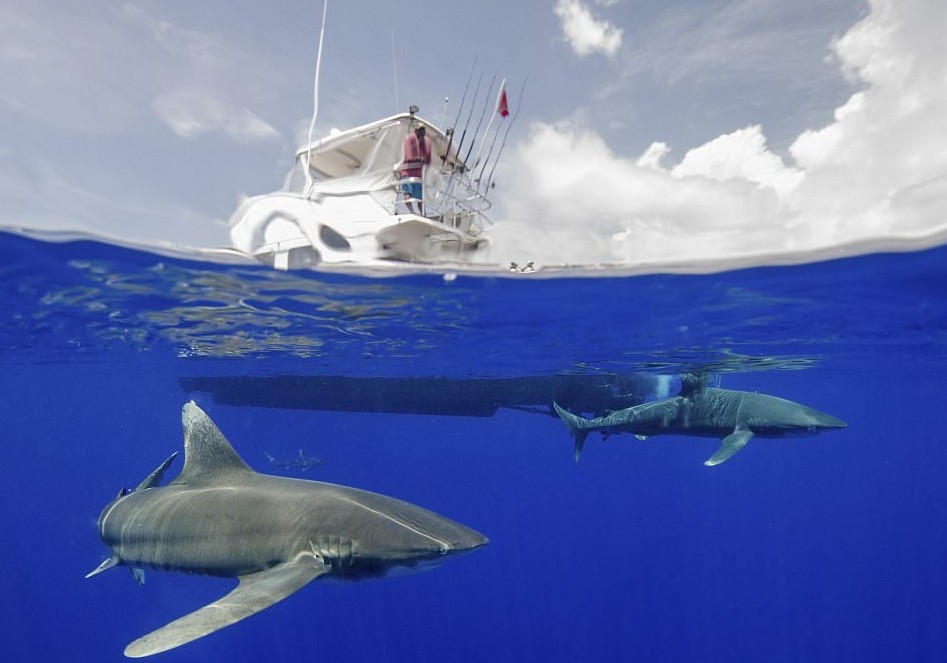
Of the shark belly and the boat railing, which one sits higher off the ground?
the boat railing

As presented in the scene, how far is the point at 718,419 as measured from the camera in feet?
35.0

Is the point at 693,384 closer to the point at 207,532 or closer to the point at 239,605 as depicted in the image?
the point at 207,532

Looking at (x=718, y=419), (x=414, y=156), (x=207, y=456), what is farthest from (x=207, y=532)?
(x=718, y=419)

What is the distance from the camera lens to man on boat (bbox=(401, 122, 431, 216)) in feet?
33.6

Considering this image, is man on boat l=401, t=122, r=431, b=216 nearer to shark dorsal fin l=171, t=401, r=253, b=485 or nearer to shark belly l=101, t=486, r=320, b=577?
shark dorsal fin l=171, t=401, r=253, b=485

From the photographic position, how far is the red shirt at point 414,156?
404 inches

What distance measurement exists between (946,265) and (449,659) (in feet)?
90.8

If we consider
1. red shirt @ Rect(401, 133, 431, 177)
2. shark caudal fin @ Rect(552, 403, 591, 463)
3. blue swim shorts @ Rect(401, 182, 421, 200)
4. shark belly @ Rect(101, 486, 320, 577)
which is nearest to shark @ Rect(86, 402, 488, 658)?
shark belly @ Rect(101, 486, 320, 577)

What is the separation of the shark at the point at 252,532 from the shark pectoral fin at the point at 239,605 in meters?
0.01

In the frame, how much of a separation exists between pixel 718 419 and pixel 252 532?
27.7 feet

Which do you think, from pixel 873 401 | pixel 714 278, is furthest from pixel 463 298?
pixel 873 401

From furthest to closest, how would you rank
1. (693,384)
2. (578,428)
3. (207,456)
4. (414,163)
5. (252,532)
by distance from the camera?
(578,428) → (693,384) → (414,163) → (207,456) → (252,532)

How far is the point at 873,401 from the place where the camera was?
3850 centimetres

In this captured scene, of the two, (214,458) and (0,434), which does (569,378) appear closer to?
(214,458)
